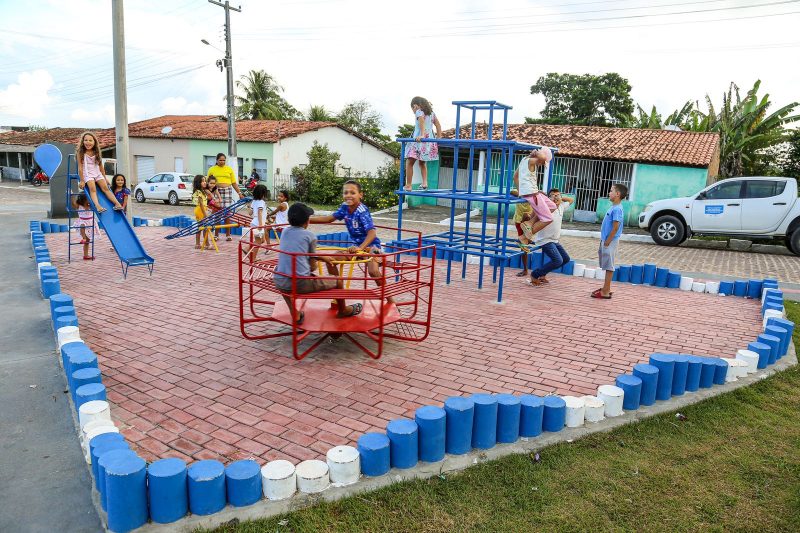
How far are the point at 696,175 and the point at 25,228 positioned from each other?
21.6 metres

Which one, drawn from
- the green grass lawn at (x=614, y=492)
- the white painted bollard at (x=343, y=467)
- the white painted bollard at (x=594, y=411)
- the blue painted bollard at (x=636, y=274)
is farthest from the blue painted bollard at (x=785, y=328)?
the white painted bollard at (x=343, y=467)

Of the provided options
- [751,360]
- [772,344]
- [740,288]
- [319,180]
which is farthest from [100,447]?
[319,180]

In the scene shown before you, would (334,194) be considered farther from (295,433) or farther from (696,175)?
(295,433)

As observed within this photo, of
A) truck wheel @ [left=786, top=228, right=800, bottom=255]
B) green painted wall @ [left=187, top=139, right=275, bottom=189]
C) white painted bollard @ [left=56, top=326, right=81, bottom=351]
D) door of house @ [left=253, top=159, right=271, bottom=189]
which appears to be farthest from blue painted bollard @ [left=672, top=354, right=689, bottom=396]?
door of house @ [left=253, top=159, right=271, bottom=189]

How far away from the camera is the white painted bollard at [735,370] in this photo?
16.9 ft

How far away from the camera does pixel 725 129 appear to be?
2417 cm

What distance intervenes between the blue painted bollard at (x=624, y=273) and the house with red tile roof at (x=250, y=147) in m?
23.1

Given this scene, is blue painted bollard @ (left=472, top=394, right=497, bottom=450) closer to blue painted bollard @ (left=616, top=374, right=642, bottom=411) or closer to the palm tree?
blue painted bollard @ (left=616, top=374, right=642, bottom=411)

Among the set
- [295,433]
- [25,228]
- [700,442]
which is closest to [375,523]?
[295,433]

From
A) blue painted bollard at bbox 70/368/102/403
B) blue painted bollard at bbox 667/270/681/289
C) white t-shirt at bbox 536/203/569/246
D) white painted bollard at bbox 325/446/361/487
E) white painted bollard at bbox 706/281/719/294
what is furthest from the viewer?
blue painted bollard at bbox 667/270/681/289

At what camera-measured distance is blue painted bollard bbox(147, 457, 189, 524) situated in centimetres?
294

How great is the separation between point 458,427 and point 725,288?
715 cm

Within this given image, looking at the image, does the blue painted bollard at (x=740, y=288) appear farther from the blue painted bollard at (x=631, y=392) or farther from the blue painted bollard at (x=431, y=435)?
the blue painted bollard at (x=431, y=435)

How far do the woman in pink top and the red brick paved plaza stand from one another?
126 centimetres
